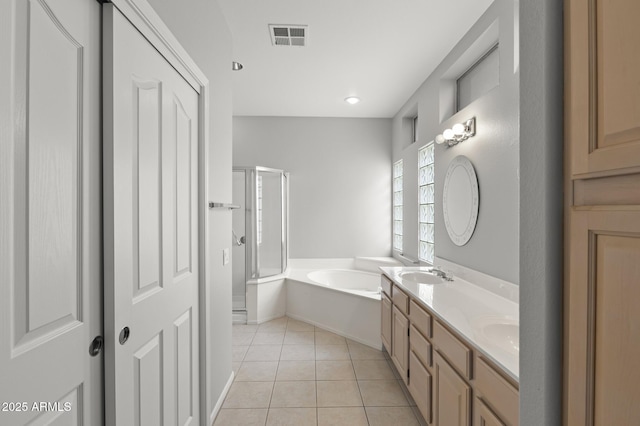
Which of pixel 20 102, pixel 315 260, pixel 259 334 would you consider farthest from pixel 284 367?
pixel 20 102

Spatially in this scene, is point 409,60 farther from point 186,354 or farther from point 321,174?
point 186,354

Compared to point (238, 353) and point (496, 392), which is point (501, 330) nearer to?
point (496, 392)

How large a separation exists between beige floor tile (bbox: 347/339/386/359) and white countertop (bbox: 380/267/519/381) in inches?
36.2

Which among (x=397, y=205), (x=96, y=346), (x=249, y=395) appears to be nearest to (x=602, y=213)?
(x=96, y=346)

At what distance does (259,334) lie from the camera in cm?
346

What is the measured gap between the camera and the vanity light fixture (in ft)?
7.63

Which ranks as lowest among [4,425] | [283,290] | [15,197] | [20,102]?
[283,290]

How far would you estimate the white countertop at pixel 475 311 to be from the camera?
1227 millimetres

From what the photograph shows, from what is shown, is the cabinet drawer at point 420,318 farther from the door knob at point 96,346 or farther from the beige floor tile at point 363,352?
the door knob at point 96,346

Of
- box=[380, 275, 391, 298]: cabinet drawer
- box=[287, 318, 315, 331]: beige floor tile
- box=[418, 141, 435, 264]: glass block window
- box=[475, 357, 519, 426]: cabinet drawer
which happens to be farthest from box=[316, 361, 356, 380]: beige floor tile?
box=[475, 357, 519, 426]: cabinet drawer

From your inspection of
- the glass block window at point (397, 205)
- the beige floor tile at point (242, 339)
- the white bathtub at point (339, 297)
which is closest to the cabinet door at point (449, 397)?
the white bathtub at point (339, 297)

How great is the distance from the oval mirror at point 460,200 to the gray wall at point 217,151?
181 centimetres

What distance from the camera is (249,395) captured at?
2291mm

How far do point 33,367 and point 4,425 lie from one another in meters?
0.11
